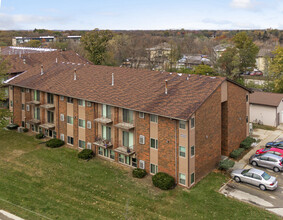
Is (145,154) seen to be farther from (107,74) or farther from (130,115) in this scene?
(107,74)

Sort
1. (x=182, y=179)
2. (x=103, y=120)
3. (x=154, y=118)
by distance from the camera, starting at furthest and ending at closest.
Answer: (x=103, y=120) < (x=154, y=118) < (x=182, y=179)

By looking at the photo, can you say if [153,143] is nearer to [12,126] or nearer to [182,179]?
[182,179]

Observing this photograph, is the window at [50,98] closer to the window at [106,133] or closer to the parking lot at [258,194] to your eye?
the window at [106,133]

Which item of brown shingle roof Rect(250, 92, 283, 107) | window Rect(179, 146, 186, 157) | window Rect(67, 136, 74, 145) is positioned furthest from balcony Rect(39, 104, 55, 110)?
brown shingle roof Rect(250, 92, 283, 107)

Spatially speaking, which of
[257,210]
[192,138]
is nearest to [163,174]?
[192,138]

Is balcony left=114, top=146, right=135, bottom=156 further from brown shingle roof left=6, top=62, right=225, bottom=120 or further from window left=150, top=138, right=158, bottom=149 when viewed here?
brown shingle roof left=6, top=62, right=225, bottom=120

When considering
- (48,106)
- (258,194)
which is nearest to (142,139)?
(258,194)

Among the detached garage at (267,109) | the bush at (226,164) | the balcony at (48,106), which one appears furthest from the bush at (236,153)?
the balcony at (48,106)
